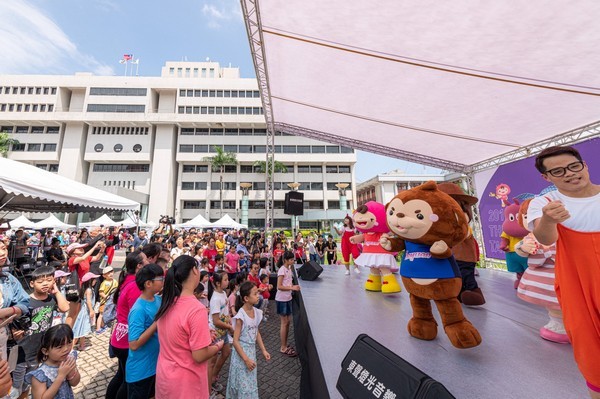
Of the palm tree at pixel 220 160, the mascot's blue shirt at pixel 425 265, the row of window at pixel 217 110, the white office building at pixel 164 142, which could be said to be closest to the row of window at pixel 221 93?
the white office building at pixel 164 142

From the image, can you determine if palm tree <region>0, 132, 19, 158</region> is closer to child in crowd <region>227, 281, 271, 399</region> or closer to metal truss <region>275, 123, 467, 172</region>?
metal truss <region>275, 123, 467, 172</region>

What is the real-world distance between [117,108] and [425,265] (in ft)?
141

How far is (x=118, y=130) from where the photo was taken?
3425 cm

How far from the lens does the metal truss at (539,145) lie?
4.71 meters

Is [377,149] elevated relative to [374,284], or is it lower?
elevated

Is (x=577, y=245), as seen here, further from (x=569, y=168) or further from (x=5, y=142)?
(x=5, y=142)

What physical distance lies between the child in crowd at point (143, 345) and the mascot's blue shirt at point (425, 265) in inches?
85.3

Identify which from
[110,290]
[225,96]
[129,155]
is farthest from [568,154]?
[129,155]

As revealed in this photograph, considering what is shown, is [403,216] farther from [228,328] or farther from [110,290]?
[110,290]

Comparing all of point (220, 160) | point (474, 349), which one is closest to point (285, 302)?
point (474, 349)

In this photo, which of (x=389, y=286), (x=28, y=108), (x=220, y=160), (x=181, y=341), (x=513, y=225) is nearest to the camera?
(x=181, y=341)

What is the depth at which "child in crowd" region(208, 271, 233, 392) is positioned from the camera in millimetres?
2998

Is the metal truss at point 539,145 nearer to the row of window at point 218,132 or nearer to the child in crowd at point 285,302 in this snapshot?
the child in crowd at point 285,302

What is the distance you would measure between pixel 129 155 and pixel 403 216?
39.8 metres
